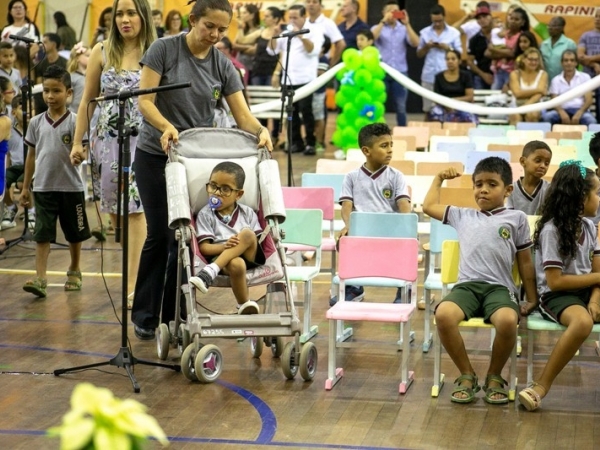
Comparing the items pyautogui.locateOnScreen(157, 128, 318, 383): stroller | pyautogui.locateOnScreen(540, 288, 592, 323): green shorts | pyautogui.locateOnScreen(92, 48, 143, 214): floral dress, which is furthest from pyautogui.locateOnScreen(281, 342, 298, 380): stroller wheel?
pyautogui.locateOnScreen(92, 48, 143, 214): floral dress

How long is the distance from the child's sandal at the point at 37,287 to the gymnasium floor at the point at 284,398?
33 cm

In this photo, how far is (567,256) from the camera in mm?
5117

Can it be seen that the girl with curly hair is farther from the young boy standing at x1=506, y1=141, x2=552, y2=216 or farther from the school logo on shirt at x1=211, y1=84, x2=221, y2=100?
the school logo on shirt at x1=211, y1=84, x2=221, y2=100

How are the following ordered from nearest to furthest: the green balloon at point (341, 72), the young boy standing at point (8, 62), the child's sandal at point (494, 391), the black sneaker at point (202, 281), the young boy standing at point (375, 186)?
the child's sandal at point (494, 391)
the black sneaker at point (202, 281)
the young boy standing at point (375, 186)
the young boy standing at point (8, 62)
the green balloon at point (341, 72)

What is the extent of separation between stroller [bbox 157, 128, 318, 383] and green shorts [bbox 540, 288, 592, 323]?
3.61 ft

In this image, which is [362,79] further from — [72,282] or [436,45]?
[72,282]

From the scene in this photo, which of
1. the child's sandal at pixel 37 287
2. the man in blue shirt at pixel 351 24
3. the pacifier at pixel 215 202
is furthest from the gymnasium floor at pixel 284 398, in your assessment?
the man in blue shirt at pixel 351 24

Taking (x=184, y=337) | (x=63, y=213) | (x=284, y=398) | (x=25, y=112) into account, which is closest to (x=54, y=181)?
(x=63, y=213)

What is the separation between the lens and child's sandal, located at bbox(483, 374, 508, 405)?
497 cm

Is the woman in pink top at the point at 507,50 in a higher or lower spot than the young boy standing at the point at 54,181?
higher

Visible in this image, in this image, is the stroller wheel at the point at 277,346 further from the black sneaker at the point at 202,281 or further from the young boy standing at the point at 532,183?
the young boy standing at the point at 532,183

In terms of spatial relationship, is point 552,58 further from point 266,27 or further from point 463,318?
point 463,318

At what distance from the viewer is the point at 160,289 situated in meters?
5.89

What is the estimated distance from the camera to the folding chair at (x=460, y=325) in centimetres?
501
